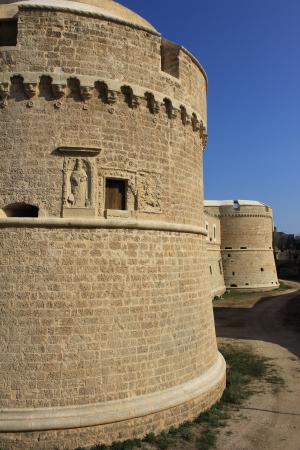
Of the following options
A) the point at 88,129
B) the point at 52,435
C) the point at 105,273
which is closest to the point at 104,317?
the point at 105,273

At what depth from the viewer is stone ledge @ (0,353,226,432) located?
6.21m

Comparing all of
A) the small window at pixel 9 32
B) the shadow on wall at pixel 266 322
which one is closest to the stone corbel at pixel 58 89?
the small window at pixel 9 32

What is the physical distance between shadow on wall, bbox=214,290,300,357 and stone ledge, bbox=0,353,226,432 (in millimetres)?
7967

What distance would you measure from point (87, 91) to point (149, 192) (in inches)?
89.7

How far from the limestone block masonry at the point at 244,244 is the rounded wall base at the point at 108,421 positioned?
25417 mm

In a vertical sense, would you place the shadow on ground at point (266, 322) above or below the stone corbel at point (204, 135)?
below

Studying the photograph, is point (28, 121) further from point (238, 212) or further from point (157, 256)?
point (238, 212)

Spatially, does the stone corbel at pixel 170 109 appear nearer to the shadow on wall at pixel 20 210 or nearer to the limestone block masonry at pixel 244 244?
the shadow on wall at pixel 20 210

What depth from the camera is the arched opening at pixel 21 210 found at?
702 cm

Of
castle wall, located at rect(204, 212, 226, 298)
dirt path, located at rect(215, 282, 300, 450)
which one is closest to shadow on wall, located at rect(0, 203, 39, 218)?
dirt path, located at rect(215, 282, 300, 450)

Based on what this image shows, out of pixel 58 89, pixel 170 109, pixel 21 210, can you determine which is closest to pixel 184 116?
pixel 170 109

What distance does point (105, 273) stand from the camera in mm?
7102

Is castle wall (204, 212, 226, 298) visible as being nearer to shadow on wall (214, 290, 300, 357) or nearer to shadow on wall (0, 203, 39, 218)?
shadow on wall (214, 290, 300, 357)

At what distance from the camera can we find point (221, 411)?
8367 mm
